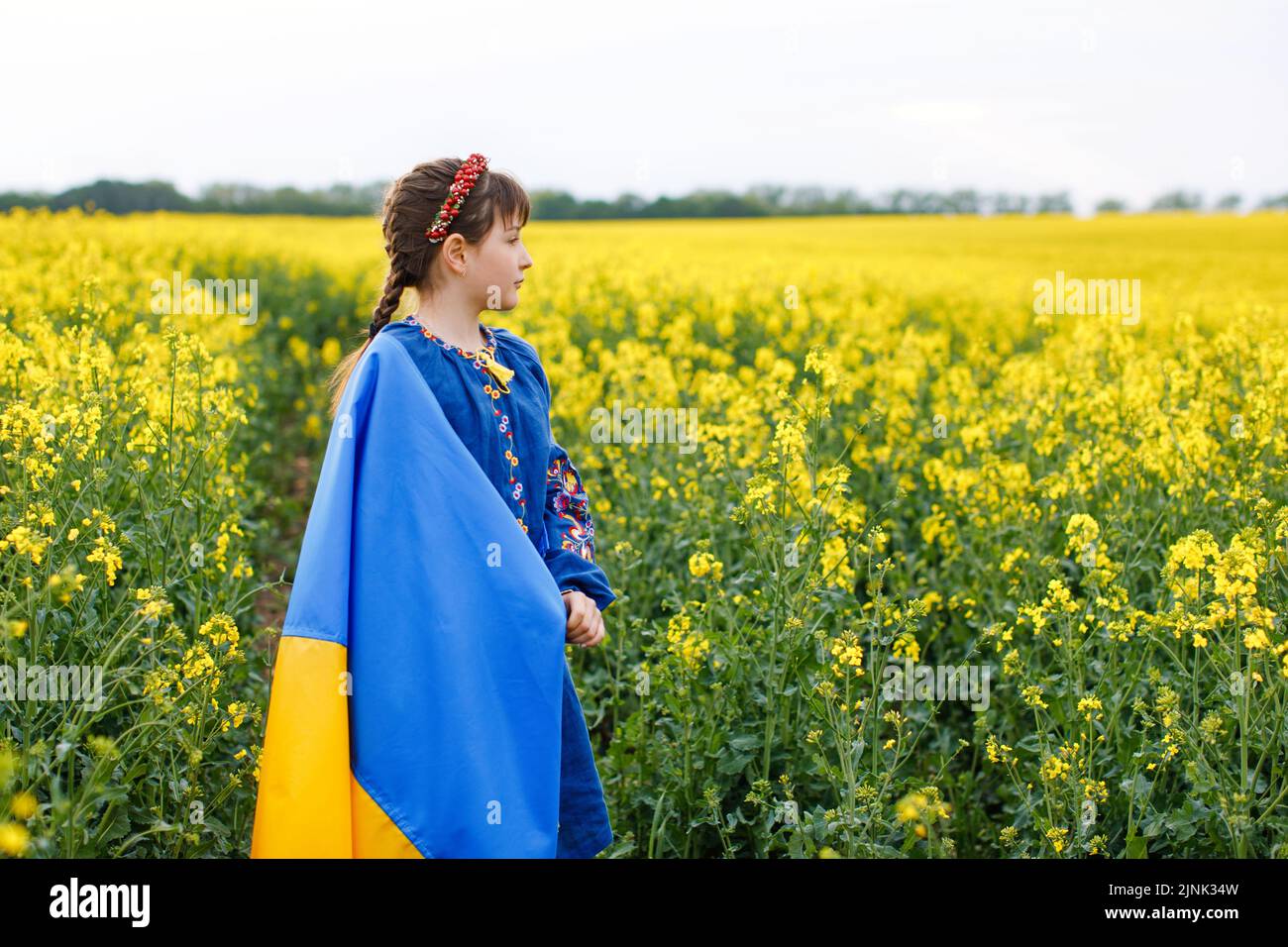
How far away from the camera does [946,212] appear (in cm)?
4038

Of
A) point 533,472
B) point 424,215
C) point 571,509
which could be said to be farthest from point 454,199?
point 571,509

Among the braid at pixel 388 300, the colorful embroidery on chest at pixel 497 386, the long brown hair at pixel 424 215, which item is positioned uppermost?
the long brown hair at pixel 424 215

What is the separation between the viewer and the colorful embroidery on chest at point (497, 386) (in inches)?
93.2

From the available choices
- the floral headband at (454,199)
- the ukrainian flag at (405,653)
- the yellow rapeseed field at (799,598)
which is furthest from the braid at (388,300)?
the yellow rapeseed field at (799,598)

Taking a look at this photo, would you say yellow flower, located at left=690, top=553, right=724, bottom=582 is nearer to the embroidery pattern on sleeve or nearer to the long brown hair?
the embroidery pattern on sleeve

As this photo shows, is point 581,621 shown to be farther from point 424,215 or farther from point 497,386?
point 424,215

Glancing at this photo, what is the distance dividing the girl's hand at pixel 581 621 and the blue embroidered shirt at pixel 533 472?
0.23 ft

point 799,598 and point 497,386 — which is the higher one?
point 497,386

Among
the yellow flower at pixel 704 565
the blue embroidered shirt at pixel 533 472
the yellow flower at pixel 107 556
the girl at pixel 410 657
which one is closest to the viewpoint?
the girl at pixel 410 657

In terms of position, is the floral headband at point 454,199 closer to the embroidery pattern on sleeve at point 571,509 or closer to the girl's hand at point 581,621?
the embroidery pattern on sleeve at point 571,509

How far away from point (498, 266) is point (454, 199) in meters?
0.17

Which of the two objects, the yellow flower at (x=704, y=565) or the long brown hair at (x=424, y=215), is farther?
the yellow flower at (x=704, y=565)

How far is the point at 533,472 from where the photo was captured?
2465 millimetres
